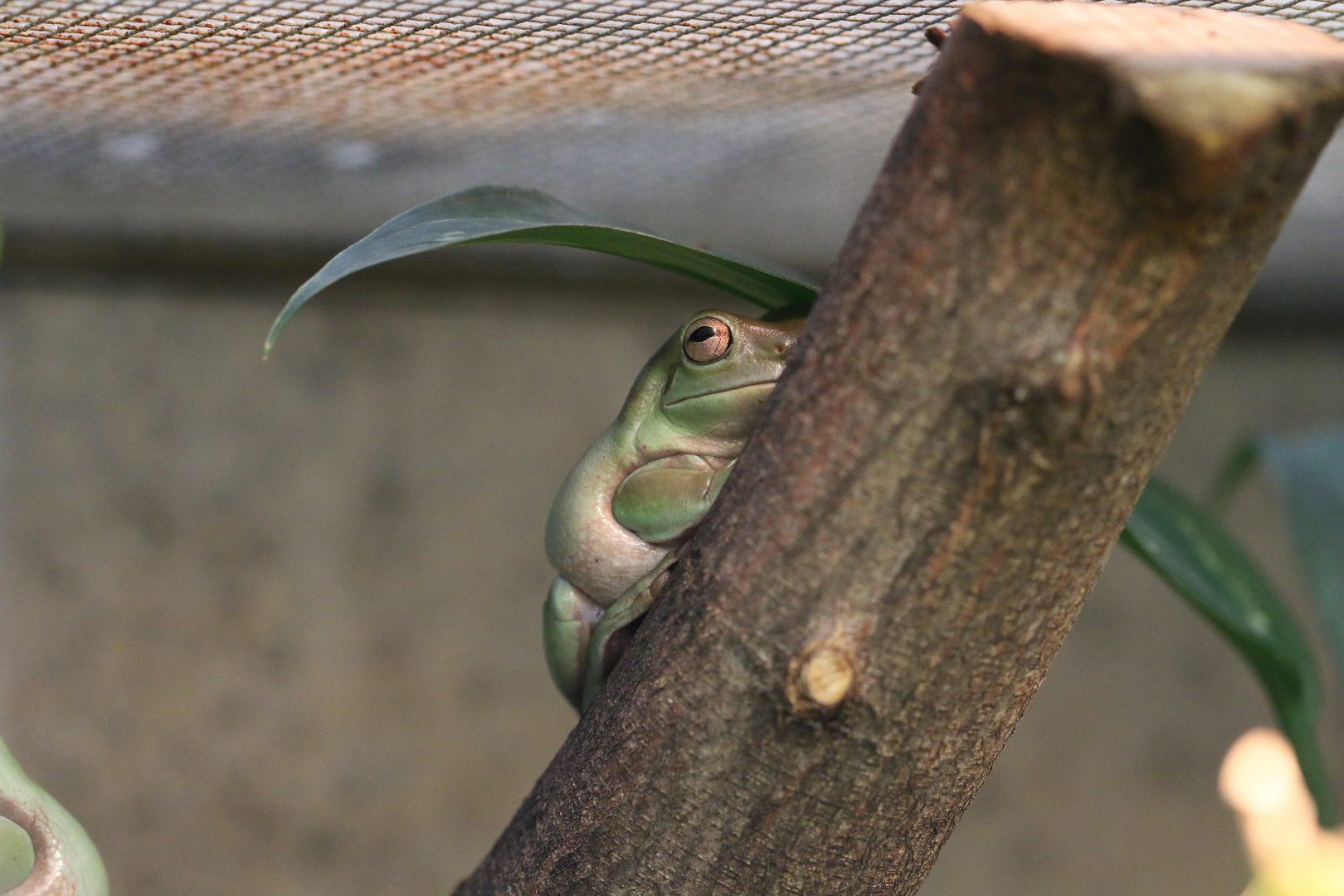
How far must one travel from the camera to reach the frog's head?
78 cm

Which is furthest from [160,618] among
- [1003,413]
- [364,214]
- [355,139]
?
[1003,413]

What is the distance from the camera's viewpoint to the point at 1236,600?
966mm

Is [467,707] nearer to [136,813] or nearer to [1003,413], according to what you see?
[136,813]

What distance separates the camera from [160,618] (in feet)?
7.49

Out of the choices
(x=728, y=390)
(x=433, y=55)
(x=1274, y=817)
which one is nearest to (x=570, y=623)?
(x=728, y=390)

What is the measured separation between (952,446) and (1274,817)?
2369mm

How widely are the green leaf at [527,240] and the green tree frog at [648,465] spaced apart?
3 cm

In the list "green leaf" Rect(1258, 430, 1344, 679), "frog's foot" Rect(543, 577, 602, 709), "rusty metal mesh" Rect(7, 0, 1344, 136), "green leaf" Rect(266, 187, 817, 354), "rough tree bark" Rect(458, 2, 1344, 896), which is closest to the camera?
"rough tree bark" Rect(458, 2, 1344, 896)

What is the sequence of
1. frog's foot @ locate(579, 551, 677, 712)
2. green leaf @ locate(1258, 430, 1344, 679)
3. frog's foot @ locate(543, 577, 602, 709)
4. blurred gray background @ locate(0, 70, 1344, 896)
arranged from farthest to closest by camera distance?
blurred gray background @ locate(0, 70, 1344, 896)
green leaf @ locate(1258, 430, 1344, 679)
frog's foot @ locate(543, 577, 602, 709)
frog's foot @ locate(579, 551, 677, 712)

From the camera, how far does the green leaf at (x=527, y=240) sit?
60 cm

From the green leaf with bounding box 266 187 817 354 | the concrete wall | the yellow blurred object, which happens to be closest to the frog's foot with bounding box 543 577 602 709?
the green leaf with bounding box 266 187 817 354

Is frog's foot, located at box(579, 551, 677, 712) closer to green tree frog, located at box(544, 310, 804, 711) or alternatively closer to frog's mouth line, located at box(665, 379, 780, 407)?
green tree frog, located at box(544, 310, 804, 711)

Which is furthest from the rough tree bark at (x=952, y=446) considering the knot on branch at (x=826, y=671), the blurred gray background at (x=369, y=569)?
the blurred gray background at (x=369, y=569)

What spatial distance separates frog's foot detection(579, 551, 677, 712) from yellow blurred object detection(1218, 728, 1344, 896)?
2.03 m
